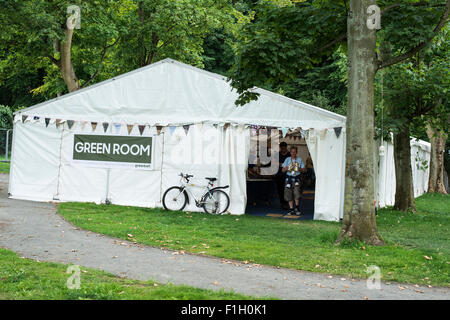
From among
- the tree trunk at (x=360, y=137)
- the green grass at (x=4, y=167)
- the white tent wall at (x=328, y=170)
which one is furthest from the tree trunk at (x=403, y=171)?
the green grass at (x=4, y=167)

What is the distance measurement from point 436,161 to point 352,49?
21.9 m

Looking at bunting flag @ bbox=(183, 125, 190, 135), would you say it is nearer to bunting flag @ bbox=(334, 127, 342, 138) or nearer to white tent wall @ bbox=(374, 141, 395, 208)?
bunting flag @ bbox=(334, 127, 342, 138)

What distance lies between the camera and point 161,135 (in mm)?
14594

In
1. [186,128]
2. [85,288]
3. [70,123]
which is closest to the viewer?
[85,288]

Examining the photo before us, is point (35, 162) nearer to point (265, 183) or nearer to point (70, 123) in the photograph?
point (70, 123)

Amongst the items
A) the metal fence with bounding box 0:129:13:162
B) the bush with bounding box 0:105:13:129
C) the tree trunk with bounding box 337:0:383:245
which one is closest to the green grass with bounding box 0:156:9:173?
the metal fence with bounding box 0:129:13:162

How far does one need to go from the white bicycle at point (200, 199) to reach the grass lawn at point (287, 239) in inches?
16.0

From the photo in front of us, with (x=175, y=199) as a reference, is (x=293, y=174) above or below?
above

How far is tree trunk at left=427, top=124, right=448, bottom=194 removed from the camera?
92.8 feet

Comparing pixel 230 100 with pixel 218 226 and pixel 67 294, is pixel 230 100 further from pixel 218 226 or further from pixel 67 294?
pixel 67 294

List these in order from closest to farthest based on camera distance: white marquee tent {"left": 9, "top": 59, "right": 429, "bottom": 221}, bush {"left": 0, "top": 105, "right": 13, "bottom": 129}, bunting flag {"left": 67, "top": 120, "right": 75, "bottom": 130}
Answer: white marquee tent {"left": 9, "top": 59, "right": 429, "bottom": 221}, bunting flag {"left": 67, "top": 120, "right": 75, "bottom": 130}, bush {"left": 0, "top": 105, "right": 13, "bottom": 129}

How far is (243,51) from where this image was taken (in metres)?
10.3

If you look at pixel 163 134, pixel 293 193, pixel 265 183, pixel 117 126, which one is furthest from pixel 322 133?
pixel 117 126
